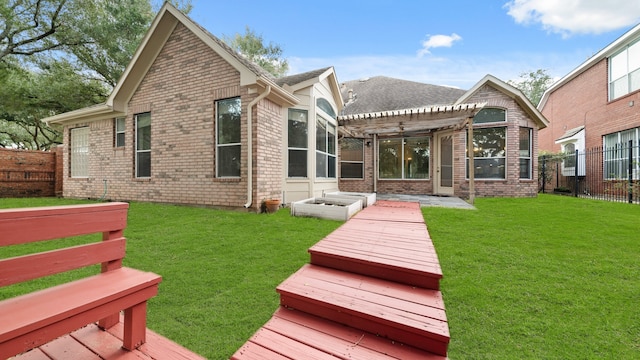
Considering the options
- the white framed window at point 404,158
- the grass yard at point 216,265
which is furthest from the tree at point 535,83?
the grass yard at point 216,265

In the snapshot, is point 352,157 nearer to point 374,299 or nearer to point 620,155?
point 374,299

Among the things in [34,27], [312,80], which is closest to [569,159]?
[312,80]

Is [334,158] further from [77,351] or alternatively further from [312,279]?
[77,351]

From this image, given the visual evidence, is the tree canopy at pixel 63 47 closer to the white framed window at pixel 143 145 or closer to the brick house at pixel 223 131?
the brick house at pixel 223 131

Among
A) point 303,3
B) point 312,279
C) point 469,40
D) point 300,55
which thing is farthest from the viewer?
point 300,55

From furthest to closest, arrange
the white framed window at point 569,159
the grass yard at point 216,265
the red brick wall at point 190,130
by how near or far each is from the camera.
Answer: the white framed window at point 569,159
the red brick wall at point 190,130
the grass yard at point 216,265

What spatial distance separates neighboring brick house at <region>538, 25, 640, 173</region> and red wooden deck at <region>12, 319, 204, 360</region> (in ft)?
48.9

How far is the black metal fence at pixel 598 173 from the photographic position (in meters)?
9.05

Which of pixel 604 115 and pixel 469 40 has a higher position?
pixel 469 40

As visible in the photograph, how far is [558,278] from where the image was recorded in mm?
2857

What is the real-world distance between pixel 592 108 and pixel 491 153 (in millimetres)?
7472

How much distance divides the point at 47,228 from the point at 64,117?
11480 mm

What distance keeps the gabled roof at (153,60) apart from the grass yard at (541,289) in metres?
5.17

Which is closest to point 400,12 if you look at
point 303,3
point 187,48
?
point 303,3
